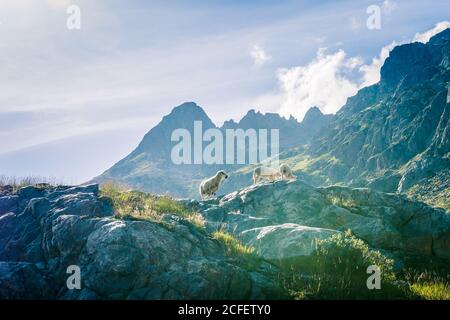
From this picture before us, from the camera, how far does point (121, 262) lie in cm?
1320

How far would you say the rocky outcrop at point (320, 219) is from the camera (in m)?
16.2

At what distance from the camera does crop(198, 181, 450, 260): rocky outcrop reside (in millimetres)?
16250

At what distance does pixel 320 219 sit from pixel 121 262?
11.0 m

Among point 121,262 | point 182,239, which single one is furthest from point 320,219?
point 121,262

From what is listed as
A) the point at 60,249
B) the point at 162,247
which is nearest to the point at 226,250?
the point at 162,247

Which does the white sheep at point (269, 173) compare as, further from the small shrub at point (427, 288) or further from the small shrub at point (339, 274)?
the small shrub at point (427, 288)

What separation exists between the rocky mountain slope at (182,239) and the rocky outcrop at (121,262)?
0.03m

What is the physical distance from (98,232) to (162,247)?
240 cm

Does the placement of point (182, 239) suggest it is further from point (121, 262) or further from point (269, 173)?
point (269, 173)

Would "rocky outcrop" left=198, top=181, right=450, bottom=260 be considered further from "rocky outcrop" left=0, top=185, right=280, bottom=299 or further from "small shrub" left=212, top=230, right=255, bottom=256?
"rocky outcrop" left=0, top=185, right=280, bottom=299

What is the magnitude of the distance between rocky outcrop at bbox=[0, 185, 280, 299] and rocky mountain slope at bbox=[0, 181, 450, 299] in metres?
0.03

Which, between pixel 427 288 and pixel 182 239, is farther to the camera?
pixel 182 239

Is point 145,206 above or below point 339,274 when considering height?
above

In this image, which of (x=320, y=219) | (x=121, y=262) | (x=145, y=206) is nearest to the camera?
(x=121, y=262)
